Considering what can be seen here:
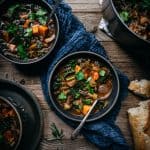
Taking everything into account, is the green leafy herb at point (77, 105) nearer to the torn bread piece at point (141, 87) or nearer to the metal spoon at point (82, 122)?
the metal spoon at point (82, 122)

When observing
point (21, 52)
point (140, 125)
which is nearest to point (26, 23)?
point (21, 52)

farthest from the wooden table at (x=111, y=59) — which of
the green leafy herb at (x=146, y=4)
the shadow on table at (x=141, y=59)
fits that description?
the green leafy herb at (x=146, y=4)

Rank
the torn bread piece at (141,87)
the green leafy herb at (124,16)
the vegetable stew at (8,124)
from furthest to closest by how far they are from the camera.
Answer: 1. the torn bread piece at (141,87)
2. the green leafy herb at (124,16)
3. the vegetable stew at (8,124)

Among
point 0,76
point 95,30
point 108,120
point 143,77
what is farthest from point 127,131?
point 0,76

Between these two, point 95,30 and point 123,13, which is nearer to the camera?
point 123,13

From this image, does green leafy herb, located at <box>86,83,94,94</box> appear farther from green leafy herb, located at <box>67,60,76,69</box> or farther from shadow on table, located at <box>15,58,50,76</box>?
shadow on table, located at <box>15,58,50,76</box>

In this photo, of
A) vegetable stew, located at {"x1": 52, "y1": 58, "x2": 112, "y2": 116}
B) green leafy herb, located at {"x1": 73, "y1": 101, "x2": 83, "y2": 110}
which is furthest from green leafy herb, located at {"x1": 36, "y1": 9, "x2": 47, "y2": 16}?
green leafy herb, located at {"x1": 73, "y1": 101, "x2": 83, "y2": 110}

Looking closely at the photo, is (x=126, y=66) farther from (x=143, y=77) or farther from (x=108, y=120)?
(x=108, y=120)
